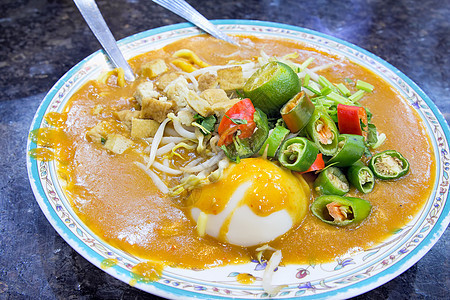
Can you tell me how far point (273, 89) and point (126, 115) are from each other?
1.13 metres

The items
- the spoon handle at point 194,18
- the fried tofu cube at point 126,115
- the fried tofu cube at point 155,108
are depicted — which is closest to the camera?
the fried tofu cube at point 155,108

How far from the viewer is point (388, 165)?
8.55ft

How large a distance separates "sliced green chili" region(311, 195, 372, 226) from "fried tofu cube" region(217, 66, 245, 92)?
112cm

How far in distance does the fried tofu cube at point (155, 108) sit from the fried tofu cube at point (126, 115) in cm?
9

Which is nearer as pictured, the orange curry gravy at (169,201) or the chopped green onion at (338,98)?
the orange curry gravy at (169,201)

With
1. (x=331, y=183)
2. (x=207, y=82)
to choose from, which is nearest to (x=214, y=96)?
(x=207, y=82)

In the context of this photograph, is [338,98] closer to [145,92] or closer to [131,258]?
[145,92]

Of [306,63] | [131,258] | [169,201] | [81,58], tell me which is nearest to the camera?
[131,258]

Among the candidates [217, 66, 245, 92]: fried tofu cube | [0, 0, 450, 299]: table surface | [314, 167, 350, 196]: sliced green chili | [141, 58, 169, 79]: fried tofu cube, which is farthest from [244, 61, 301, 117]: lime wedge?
[0, 0, 450, 299]: table surface

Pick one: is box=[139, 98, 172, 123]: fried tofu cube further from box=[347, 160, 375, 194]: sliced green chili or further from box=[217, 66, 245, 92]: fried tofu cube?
box=[347, 160, 375, 194]: sliced green chili

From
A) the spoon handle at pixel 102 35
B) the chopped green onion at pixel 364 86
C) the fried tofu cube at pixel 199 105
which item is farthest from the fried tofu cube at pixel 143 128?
the chopped green onion at pixel 364 86

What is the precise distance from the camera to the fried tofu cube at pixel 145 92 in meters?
2.87

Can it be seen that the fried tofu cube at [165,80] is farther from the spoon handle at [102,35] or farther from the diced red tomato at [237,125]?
the diced red tomato at [237,125]

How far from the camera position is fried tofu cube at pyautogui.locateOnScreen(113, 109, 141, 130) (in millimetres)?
2871
